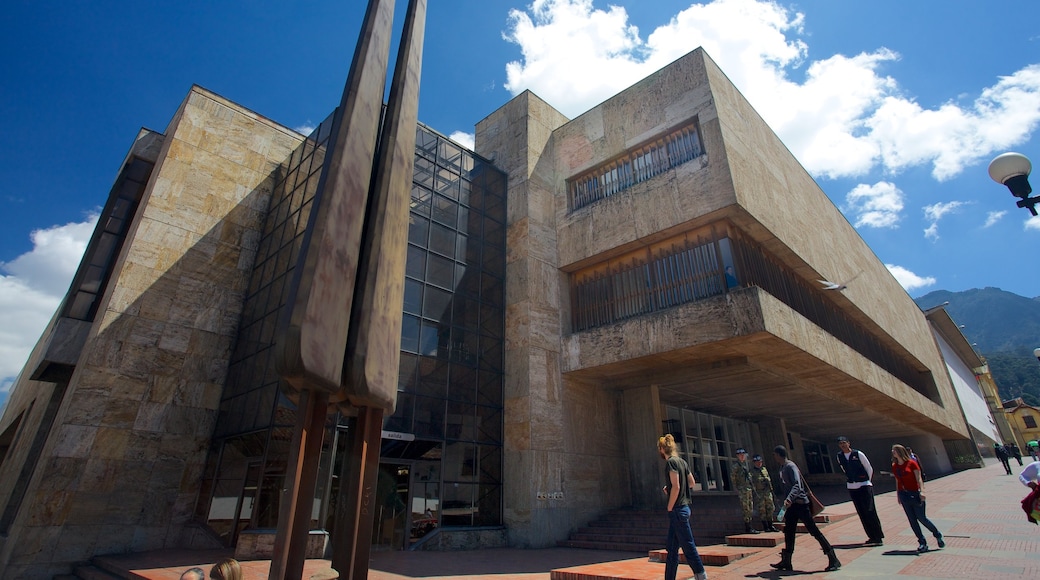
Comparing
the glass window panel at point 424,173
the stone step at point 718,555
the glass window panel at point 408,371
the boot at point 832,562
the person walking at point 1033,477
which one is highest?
the glass window panel at point 424,173

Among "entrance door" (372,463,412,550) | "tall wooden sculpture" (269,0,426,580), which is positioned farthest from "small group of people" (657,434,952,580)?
"entrance door" (372,463,412,550)

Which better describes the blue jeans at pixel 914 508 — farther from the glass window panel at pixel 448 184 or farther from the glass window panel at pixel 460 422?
the glass window panel at pixel 448 184

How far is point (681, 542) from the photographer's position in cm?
557

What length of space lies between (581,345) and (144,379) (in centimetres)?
1182

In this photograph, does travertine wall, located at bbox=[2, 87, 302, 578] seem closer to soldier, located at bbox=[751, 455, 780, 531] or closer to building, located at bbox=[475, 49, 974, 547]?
building, located at bbox=[475, 49, 974, 547]

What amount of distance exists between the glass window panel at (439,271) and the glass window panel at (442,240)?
245mm

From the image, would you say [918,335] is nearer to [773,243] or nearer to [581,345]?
[773,243]

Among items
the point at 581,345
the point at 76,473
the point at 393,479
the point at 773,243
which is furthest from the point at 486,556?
the point at 773,243

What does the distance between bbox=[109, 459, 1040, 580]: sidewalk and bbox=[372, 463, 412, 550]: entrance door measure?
654 mm

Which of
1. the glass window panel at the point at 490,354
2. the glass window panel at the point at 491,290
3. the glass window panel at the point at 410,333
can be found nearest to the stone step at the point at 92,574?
the glass window panel at the point at 410,333

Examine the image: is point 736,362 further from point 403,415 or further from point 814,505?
point 403,415

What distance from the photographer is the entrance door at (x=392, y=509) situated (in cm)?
1191

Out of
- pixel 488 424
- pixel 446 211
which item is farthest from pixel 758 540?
pixel 446 211

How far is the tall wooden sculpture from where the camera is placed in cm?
346
